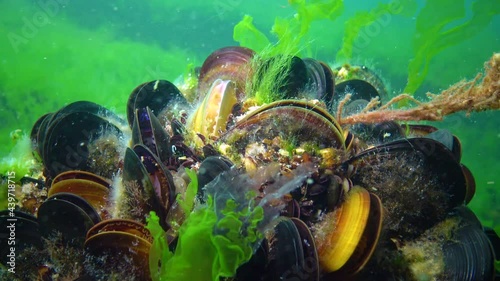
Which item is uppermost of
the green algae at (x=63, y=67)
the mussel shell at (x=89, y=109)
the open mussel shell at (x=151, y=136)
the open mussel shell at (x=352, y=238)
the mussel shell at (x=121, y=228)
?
the green algae at (x=63, y=67)

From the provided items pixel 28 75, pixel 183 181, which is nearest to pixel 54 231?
pixel 183 181

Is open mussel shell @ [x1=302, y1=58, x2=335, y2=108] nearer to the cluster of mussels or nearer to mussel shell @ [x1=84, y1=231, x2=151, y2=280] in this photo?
the cluster of mussels

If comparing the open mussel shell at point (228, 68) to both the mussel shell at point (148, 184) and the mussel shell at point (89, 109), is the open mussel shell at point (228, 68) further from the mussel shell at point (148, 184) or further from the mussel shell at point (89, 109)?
the mussel shell at point (148, 184)

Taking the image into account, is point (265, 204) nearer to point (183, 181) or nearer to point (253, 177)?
point (253, 177)

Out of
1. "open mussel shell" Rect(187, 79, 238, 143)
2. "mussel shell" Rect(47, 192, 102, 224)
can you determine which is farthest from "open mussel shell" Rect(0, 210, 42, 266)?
→ "open mussel shell" Rect(187, 79, 238, 143)

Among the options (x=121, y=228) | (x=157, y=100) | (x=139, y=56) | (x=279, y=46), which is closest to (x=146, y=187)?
(x=121, y=228)

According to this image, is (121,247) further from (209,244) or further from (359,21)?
(359,21)

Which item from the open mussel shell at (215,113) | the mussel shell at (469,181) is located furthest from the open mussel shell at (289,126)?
the mussel shell at (469,181)
